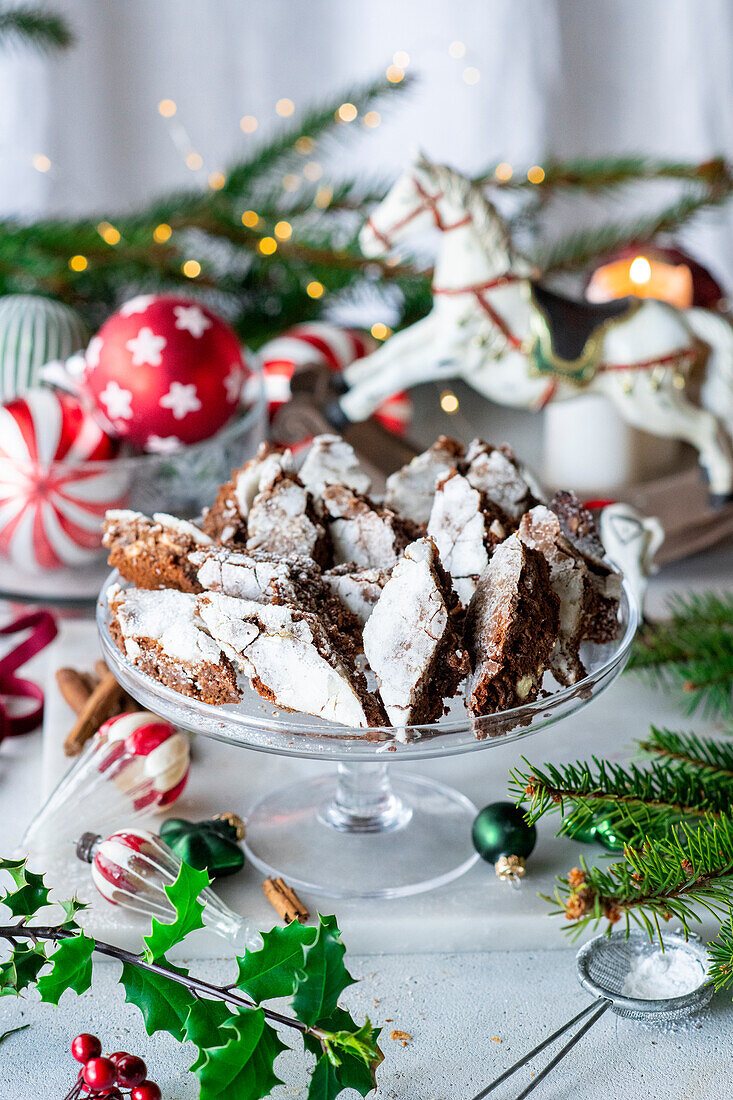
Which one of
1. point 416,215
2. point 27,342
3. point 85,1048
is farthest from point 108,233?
point 85,1048

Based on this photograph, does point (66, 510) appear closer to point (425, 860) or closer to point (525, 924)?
point (425, 860)

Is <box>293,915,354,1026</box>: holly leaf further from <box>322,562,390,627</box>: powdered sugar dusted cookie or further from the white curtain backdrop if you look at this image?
the white curtain backdrop

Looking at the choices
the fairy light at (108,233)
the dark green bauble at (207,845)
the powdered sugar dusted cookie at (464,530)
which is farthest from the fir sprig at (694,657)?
the fairy light at (108,233)

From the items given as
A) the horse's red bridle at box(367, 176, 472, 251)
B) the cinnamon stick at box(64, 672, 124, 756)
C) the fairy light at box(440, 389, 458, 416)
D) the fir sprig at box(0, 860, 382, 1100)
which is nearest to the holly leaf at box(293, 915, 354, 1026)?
the fir sprig at box(0, 860, 382, 1100)

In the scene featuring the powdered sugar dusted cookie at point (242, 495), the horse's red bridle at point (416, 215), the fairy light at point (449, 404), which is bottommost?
the fairy light at point (449, 404)

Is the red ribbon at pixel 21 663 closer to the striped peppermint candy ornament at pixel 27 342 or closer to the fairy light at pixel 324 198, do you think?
the striped peppermint candy ornament at pixel 27 342

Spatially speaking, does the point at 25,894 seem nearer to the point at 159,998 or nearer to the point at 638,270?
the point at 159,998
